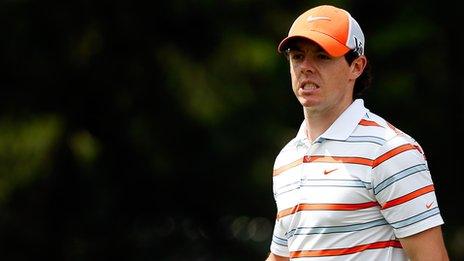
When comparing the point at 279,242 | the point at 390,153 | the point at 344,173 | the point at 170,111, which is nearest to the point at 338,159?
the point at 344,173

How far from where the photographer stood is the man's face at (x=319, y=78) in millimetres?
4121

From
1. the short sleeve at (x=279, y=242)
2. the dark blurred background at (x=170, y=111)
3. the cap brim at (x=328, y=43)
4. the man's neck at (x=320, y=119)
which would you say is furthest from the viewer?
the dark blurred background at (x=170, y=111)

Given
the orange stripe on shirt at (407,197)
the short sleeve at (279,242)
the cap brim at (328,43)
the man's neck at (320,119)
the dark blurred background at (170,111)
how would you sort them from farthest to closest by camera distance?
the dark blurred background at (170,111), the short sleeve at (279,242), the man's neck at (320,119), the cap brim at (328,43), the orange stripe on shirt at (407,197)

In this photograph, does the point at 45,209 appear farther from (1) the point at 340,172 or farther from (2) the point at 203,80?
(1) the point at 340,172

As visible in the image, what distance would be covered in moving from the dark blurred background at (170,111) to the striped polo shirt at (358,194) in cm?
836

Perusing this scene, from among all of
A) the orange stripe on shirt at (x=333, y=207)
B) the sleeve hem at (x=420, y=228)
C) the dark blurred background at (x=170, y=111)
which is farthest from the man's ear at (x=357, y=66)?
the dark blurred background at (x=170, y=111)

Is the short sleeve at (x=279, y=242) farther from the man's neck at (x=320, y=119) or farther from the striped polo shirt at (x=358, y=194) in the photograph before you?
the man's neck at (x=320, y=119)

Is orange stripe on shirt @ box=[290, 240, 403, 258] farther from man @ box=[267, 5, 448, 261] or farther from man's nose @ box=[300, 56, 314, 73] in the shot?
man's nose @ box=[300, 56, 314, 73]

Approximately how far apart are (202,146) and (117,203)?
0.95 meters

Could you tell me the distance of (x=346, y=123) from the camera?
4.11 metres

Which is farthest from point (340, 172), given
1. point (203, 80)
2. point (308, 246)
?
point (203, 80)

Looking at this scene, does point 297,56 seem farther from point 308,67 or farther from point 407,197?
point 407,197

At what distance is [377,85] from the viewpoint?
12969mm

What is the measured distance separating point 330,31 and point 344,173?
408 mm
